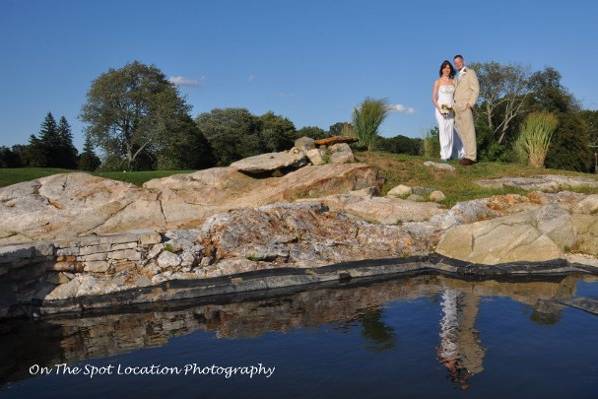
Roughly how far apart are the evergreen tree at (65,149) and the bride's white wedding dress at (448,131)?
40702 mm

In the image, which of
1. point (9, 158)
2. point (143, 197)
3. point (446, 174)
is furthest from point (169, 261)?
point (9, 158)

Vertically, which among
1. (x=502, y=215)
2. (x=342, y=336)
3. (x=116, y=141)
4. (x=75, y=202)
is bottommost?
(x=342, y=336)

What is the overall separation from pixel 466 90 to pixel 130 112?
107 feet

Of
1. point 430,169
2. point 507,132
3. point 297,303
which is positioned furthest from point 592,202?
point 507,132

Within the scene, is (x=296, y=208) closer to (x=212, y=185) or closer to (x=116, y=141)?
(x=212, y=185)

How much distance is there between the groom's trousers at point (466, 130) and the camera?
15242 millimetres

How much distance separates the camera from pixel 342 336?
6.73 m

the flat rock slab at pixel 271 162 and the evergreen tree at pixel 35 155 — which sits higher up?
the evergreen tree at pixel 35 155

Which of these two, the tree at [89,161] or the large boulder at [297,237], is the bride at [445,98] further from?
the tree at [89,161]

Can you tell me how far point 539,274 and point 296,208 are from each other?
16.7ft

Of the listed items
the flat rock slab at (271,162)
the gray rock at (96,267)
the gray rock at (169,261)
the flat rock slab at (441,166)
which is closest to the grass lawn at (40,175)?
the flat rock slab at (271,162)

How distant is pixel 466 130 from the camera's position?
1555 centimetres

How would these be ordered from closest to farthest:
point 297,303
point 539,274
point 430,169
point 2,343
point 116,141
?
point 2,343
point 297,303
point 539,274
point 430,169
point 116,141

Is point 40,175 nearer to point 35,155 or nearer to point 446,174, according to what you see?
point 446,174
